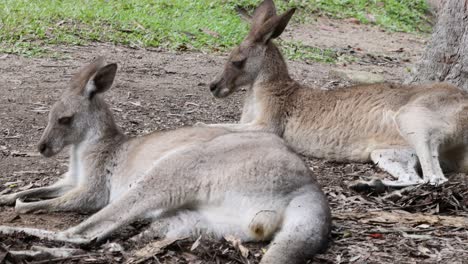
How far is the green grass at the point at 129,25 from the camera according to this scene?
10.6 m

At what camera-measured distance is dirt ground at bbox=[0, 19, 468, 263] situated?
4824 mm

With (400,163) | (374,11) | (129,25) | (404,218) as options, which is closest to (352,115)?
(400,163)

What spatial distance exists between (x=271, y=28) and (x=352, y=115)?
1.18m

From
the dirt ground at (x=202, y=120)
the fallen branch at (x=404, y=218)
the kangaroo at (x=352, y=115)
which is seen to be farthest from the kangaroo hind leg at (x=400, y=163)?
the fallen branch at (x=404, y=218)

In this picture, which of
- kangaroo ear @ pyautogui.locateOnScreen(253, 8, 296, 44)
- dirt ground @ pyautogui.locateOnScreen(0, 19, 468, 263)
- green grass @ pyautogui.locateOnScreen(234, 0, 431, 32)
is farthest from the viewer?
green grass @ pyautogui.locateOnScreen(234, 0, 431, 32)

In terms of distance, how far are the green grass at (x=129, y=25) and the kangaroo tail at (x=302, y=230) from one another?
609 centimetres

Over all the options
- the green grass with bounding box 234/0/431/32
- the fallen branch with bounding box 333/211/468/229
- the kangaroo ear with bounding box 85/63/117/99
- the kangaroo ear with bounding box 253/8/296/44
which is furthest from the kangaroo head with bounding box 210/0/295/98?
the green grass with bounding box 234/0/431/32

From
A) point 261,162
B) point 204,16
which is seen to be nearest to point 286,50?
point 204,16

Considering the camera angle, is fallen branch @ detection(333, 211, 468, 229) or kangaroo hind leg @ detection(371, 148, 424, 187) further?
kangaroo hind leg @ detection(371, 148, 424, 187)

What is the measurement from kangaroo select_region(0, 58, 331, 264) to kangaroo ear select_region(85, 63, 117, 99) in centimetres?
52

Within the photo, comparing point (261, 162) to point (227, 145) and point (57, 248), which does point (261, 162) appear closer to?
point (227, 145)

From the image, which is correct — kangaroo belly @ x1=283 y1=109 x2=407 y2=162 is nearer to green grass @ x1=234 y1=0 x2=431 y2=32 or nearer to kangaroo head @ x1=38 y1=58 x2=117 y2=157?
kangaroo head @ x1=38 y1=58 x2=117 y2=157

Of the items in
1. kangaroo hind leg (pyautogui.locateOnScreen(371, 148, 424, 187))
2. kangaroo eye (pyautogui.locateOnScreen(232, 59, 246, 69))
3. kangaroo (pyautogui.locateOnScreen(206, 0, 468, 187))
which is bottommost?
kangaroo hind leg (pyautogui.locateOnScreen(371, 148, 424, 187))

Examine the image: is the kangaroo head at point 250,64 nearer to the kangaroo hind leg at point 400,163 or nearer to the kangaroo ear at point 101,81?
the kangaroo hind leg at point 400,163
